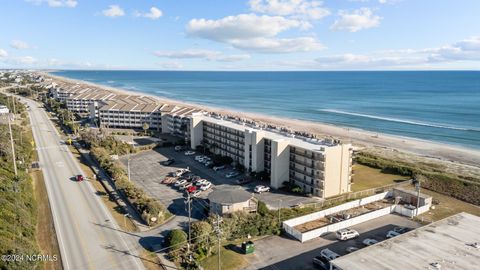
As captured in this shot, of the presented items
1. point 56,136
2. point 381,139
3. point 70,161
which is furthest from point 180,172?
point 381,139

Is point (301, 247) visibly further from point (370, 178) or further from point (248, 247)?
point (370, 178)

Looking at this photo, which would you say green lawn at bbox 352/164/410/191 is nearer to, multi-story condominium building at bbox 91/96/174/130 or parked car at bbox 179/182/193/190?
parked car at bbox 179/182/193/190

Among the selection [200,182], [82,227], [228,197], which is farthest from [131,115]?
[228,197]

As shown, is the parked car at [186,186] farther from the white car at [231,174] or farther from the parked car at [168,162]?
the parked car at [168,162]

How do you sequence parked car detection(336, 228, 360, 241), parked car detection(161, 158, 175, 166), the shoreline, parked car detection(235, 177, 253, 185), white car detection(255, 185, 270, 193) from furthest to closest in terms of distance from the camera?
1. the shoreline
2. parked car detection(161, 158, 175, 166)
3. parked car detection(235, 177, 253, 185)
4. white car detection(255, 185, 270, 193)
5. parked car detection(336, 228, 360, 241)

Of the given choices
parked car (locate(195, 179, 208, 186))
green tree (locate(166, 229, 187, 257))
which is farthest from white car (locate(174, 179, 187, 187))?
green tree (locate(166, 229, 187, 257))

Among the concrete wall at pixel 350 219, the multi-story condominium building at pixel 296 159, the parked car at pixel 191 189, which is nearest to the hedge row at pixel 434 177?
the concrete wall at pixel 350 219
